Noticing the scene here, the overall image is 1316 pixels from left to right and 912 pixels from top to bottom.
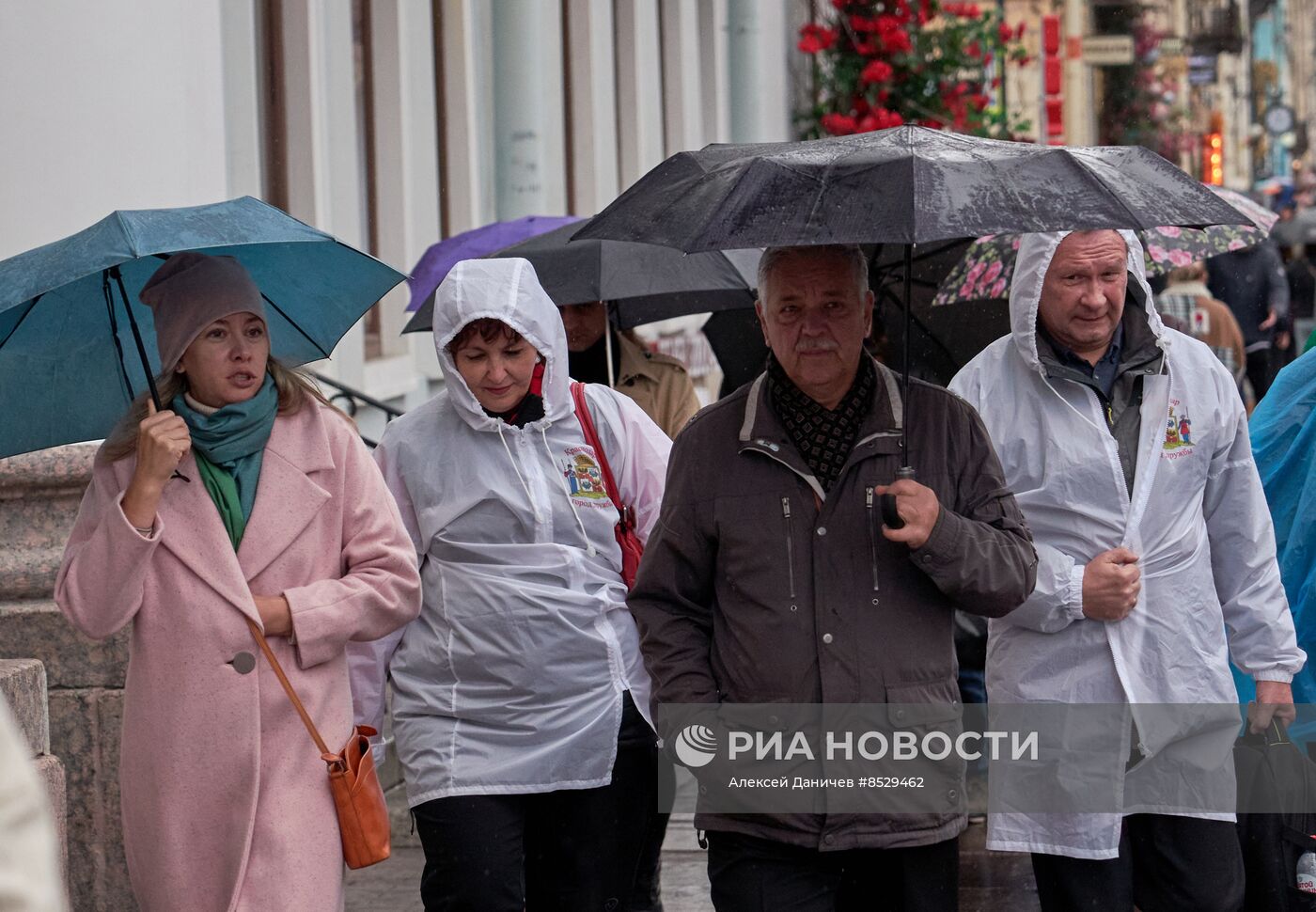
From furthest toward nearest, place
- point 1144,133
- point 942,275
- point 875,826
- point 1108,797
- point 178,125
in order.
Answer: point 1144,133
point 942,275
point 178,125
point 1108,797
point 875,826

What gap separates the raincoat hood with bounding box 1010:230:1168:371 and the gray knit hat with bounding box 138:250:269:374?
5.48 ft

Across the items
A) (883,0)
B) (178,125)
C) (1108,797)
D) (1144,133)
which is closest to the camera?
(1108,797)

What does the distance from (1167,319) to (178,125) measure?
368 centimetres

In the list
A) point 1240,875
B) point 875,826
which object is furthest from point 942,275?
point 875,826

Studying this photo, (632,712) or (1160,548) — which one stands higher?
(1160,548)

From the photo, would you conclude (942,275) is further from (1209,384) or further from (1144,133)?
(1144,133)

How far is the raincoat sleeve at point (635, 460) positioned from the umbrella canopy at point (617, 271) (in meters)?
1.05

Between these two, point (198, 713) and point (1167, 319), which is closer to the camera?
point (198, 713)

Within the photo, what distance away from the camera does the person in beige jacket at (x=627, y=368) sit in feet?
20.1

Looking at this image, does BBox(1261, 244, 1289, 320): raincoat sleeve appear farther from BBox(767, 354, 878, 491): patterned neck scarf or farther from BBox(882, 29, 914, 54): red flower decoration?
BBox(767, 354, 878, 491): patterned neck scarf

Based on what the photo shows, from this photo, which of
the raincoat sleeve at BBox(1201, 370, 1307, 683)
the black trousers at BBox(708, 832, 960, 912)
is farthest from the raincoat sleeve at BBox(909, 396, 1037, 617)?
the raincoat sleeve at BBox(1201, 370, 1307, 683)

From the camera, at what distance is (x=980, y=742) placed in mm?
4504

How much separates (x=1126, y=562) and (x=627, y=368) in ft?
7.61

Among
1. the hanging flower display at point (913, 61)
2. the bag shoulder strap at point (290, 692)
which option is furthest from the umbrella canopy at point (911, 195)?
the hanging flower display at point (913, 61)
